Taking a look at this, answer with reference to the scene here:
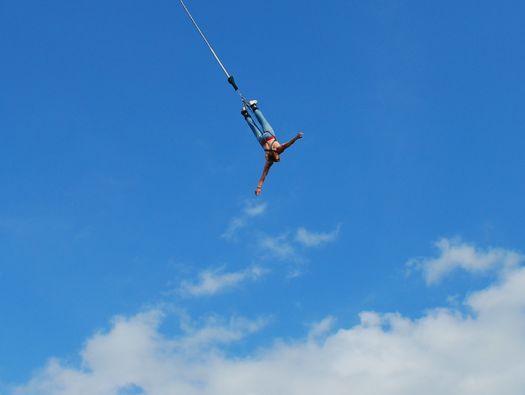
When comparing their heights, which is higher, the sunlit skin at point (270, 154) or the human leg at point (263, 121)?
the human leg at point (263, 121)

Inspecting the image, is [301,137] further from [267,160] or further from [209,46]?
[209,46]

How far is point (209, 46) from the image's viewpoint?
24047mm

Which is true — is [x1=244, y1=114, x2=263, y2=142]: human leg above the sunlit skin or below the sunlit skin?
above

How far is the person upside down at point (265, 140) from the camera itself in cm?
2592

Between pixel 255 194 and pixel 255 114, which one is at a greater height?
pixel 255 114

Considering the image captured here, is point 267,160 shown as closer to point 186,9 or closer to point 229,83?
point 229,83

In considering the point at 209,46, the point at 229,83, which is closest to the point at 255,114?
the point at 229,83

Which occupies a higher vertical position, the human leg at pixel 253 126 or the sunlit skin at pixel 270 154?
the human leg at pixel 253 126

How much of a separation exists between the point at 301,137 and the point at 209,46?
4.13 meters

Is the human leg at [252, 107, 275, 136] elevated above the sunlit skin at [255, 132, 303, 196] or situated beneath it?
elevated above

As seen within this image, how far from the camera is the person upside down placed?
85.0 ft

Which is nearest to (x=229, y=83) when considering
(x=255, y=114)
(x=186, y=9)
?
(x=255, y=114)

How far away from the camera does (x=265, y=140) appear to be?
1037 inches

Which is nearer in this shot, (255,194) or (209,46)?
(209,46)
